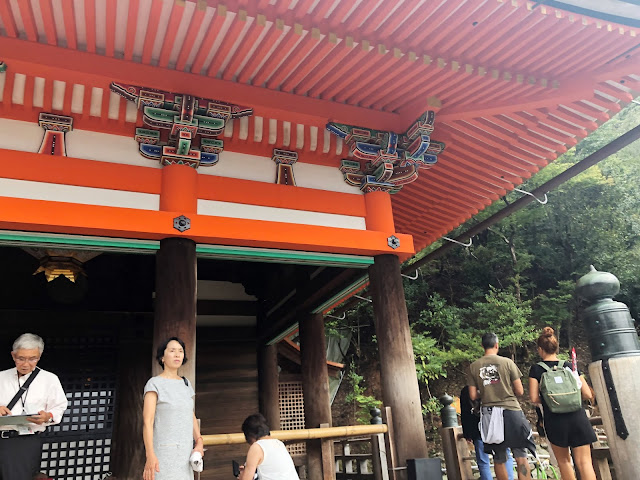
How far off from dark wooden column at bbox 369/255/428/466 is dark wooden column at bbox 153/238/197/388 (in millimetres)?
1823

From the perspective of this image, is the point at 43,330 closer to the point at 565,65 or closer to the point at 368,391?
the point at 565,65

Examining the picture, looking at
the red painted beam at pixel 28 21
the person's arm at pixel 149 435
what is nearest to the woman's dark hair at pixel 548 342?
the person's arm at pixel 149 435

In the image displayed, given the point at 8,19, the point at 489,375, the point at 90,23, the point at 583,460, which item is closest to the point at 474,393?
the point at 489,375

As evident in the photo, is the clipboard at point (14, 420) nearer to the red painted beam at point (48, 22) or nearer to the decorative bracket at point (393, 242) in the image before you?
the red painted beam at point (48, 22)

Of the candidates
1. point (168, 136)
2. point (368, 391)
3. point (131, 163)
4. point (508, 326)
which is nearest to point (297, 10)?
point (168, 136)

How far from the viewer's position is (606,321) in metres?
3.76

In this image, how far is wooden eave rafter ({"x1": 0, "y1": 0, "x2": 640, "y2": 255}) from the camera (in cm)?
353

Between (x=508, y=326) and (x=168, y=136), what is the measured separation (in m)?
14.1

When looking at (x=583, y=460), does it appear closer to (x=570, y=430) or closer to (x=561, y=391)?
(x=570, y=430)

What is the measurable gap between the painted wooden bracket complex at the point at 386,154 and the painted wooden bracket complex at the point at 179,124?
1.11 m

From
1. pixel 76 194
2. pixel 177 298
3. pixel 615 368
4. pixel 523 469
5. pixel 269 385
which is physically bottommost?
pixel 523 469

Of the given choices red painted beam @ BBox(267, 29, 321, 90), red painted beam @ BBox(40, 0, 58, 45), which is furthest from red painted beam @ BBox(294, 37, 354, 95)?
red painted beam @ BBox(40, 0, 58, 45)

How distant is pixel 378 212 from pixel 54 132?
3.17 m

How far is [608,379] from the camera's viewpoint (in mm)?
3668
